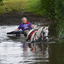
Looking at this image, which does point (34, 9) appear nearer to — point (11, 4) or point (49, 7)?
point (11, 4)

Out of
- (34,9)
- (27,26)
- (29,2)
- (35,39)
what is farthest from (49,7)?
(29,2)

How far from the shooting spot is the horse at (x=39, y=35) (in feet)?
53.0

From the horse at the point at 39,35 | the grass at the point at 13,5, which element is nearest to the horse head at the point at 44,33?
the horse at the point at 39,35

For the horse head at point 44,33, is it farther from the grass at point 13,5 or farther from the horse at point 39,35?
the grass at point 13,5

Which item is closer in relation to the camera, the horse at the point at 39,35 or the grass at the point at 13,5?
the horse at the point at 39,35

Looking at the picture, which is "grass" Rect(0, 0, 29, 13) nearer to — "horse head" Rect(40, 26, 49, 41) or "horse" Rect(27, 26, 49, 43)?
"horse" Rect(27, 26, 49, 43)

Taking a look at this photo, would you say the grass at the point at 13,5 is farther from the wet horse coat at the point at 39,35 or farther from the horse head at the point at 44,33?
the horse head at the point at 44,33

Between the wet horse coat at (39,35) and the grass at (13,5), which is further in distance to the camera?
the grass at (13,5)

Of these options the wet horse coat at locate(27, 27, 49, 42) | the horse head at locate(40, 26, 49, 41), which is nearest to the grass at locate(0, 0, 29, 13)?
the wet horse coat at locate(27, 27, 49, 42)

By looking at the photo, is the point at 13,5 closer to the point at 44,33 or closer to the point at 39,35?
the point at 39,35

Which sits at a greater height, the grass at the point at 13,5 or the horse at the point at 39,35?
the grass at the point at 13,5

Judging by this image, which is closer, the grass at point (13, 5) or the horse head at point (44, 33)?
the horse head at point (44, 33)

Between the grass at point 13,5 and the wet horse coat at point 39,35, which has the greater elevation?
the grass at point 13,5

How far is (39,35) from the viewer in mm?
16703
